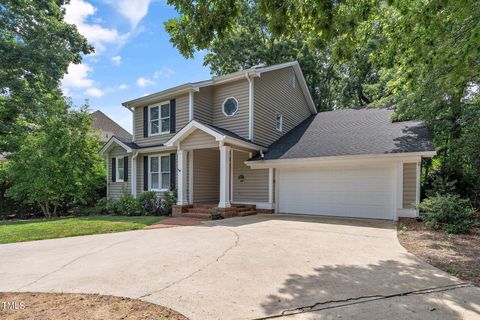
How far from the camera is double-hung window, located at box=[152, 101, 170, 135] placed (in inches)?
527

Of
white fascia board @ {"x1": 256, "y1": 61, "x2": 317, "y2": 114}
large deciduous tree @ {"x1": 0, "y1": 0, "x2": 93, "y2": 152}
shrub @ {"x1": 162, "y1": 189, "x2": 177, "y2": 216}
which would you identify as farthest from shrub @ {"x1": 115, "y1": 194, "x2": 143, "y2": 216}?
white fascia board @ {"x1": 256, "y1": 61, "x2": 317, "y2": 114}

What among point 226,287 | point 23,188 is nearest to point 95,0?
point 23,188

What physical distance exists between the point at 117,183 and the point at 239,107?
26.6 feet

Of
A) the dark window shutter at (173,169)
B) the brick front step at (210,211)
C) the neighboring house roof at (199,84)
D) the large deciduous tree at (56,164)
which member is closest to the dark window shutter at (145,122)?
the neighboring house roof at (199,84)

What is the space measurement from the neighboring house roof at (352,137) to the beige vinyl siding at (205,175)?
264 centimetres

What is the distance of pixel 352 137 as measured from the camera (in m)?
11.5

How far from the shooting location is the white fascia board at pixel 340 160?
347 inches

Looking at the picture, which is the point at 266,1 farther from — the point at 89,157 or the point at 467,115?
the point at 89,157

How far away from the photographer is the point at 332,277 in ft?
12.8

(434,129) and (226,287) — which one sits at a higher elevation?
(434,129)

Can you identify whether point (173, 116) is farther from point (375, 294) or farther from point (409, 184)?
point (375, 294)

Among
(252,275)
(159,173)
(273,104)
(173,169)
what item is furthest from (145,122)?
(252,275)

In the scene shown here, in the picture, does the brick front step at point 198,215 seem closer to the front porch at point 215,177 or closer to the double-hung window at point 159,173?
the front porch at point 215,177

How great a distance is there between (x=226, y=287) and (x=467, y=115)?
493 inches
